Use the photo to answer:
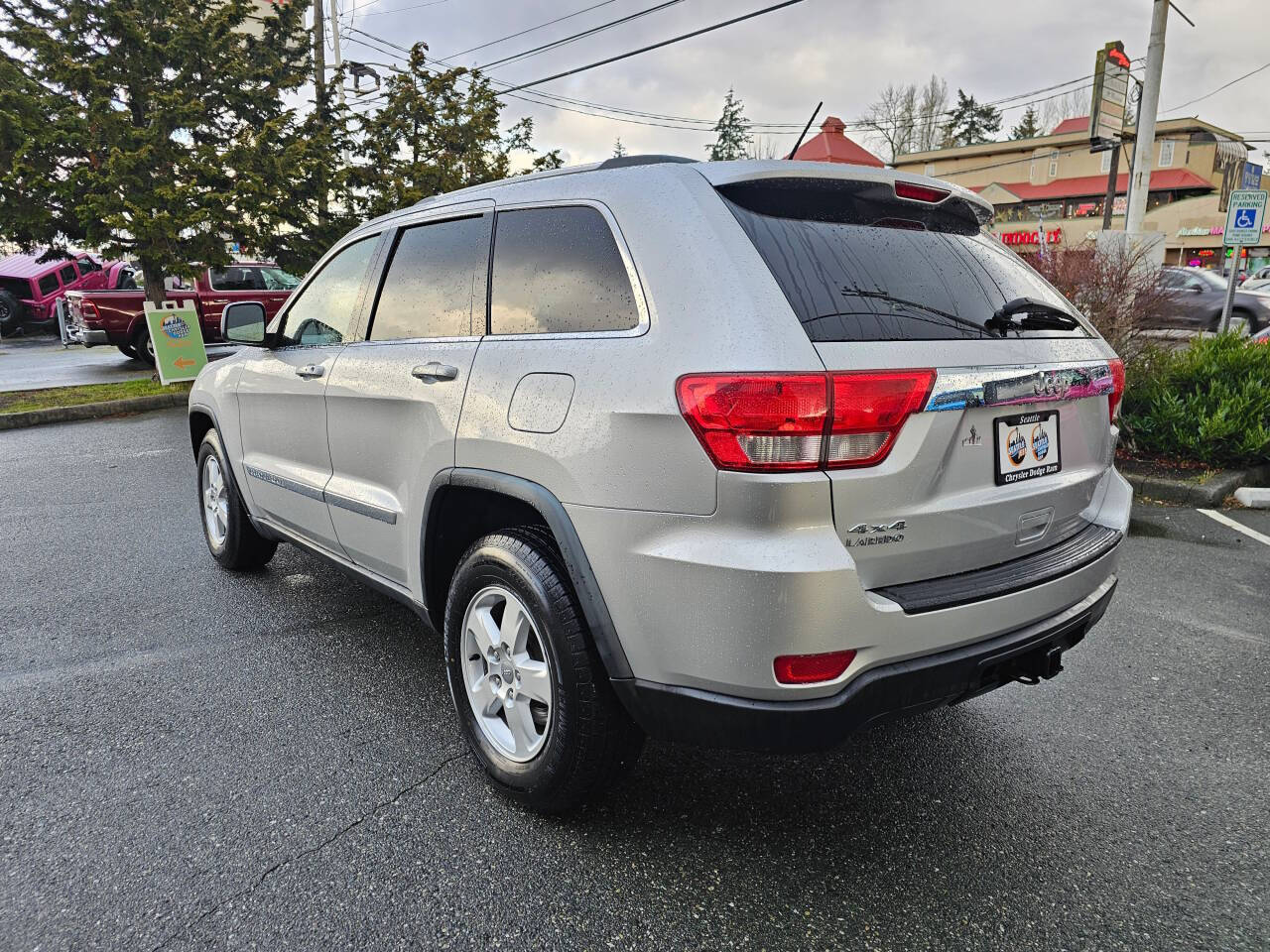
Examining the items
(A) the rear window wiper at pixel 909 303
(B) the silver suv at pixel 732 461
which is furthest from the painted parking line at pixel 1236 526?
(A) the rear window wiper at pixel 909 303

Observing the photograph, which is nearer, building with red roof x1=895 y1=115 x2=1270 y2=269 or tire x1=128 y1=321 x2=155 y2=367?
tire x1=128 y1=321 x2=155 y2=367

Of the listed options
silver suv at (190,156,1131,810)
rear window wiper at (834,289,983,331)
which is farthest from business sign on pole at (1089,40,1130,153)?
rear window wiper at (834,289,983,331)

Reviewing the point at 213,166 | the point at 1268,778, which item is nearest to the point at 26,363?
the point at 213,166

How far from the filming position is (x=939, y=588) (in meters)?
1.97

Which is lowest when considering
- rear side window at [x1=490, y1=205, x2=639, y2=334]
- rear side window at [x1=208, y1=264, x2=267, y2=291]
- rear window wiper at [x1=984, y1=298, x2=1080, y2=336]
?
rear window wiper at [x1=984, y1=298, x2=1080, y2=336]

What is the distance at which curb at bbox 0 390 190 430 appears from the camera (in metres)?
9.59

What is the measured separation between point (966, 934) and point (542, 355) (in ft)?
5.96

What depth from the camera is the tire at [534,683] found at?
2115 millimetres

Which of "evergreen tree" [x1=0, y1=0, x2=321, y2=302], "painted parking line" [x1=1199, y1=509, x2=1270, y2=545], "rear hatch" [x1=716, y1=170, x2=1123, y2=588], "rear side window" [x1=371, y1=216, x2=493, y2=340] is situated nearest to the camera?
"rear hatch" [x1=716, y1=170, x2=1123, y2=588]

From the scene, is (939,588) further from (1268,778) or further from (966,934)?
(1268,778)

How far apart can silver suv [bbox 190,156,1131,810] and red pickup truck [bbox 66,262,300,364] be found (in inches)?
541

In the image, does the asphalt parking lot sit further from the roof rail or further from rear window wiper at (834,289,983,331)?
the roof rail

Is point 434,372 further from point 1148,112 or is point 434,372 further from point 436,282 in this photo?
point 1148,112

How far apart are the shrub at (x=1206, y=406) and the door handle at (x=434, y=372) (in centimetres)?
636
